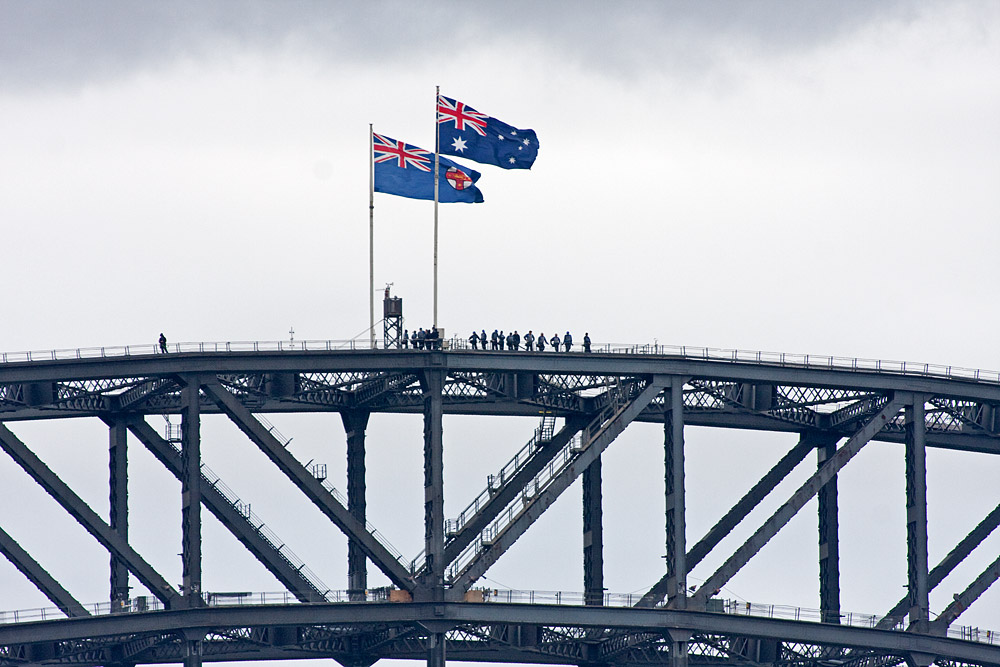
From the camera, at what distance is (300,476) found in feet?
441

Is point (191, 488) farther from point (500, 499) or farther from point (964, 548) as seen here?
point (964, 548)

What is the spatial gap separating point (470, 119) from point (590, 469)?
17599 mm

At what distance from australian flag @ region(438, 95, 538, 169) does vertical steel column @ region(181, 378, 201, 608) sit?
52.8 ft

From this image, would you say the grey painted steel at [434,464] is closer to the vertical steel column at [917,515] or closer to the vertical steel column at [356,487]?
the vertical steel column at [356,487]

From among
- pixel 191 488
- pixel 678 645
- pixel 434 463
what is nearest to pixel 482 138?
pixel 434 463

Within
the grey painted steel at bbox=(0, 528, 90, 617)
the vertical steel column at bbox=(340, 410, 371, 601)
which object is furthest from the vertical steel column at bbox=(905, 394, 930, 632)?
the grey painted steel at bbox=(0, 528, 90, 617)

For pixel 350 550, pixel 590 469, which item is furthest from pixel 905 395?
pixel 350 550

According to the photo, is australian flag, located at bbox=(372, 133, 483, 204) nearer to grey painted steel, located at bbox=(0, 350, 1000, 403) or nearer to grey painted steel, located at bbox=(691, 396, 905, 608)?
grey painted steel, located at bbox=(0, 350, 1000, 403)

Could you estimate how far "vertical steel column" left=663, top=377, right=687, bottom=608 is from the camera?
135875 mm

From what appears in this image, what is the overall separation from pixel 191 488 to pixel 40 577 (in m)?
7.70

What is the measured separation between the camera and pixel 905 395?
138625mm

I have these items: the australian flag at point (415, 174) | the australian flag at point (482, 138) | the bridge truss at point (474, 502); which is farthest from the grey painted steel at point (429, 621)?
the australian flag at point (482, 138)

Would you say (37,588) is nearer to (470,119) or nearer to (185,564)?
(185,564)

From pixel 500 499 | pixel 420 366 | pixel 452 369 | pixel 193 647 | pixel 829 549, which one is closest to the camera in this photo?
pixel 193 647
